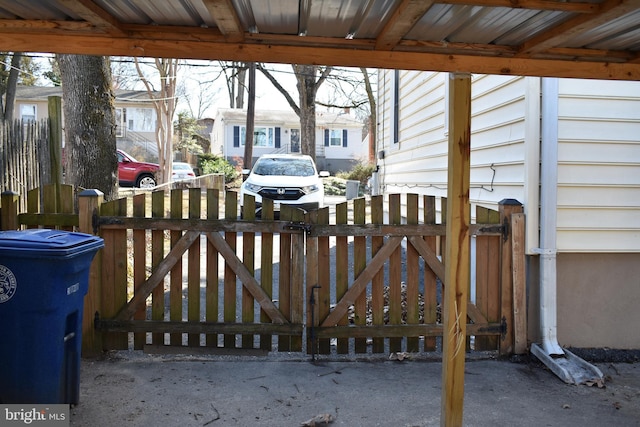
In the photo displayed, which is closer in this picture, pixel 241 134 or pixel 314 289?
pixel 314 289

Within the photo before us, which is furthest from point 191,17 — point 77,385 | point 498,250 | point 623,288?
point 623,288

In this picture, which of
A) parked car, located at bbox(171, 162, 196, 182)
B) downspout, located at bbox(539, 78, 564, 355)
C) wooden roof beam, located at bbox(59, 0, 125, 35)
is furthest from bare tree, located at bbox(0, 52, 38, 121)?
downspout, located at bbox(539, 78, 564, 355)

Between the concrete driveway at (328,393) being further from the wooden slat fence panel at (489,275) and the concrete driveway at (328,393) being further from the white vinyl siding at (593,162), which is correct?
the white vinyl siding at (593,162)

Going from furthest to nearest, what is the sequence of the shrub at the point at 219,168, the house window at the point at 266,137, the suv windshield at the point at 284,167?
the house window at the point at 266,137 → the shrub at the point at 219,168 → the suv windshield at the point at 284,167

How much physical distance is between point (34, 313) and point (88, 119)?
4.42 meters

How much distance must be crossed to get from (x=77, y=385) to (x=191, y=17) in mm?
2526

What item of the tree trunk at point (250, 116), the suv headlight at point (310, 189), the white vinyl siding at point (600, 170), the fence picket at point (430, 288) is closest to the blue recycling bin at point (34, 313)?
the fence picket at point (430, 288)

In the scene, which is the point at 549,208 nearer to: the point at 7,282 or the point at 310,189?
the point at 7,282

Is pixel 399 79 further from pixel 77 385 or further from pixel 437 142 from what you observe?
pixel 77 385

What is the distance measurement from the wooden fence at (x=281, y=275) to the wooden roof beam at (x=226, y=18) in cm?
186

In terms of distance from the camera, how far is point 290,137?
43344 millimetres

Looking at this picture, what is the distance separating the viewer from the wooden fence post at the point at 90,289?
471 cm

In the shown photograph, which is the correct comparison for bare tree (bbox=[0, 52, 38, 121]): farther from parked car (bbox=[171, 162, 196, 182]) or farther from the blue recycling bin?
the blue recycling bin

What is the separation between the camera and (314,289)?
484 centimetres
